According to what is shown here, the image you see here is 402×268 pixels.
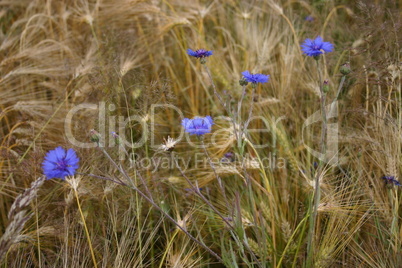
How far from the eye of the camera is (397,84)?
6.06 feet

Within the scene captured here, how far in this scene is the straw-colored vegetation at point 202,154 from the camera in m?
1.51

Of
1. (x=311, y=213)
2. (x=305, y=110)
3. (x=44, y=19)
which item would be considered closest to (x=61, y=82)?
(x=44, y=19)

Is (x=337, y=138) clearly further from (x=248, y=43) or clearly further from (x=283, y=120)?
(x=248, y=43)

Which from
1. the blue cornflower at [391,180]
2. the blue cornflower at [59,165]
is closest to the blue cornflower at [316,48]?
the blue cornflower at [391,180]

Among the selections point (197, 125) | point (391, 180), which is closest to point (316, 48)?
point (197, 125)

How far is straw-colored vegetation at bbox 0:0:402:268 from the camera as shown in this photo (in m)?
1.51

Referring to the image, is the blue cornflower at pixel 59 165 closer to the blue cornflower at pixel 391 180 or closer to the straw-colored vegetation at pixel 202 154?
the straw-colored vegetation at pixel 202 154

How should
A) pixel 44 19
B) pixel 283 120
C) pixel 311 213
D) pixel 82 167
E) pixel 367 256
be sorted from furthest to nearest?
1. pixel 44 19
2. pixel 283 120
3. pixel 82 167
4. pixel 367 256
5. pixel 311 213

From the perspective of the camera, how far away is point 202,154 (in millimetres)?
1977

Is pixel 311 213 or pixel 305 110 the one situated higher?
pixel 305 110

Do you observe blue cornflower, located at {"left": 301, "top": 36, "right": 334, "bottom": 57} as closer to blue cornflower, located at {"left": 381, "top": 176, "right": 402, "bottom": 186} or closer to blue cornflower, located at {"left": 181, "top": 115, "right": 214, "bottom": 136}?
blue cornflower, located at {"left": 181, "top": 115, "right": 214, "bottom": 136}

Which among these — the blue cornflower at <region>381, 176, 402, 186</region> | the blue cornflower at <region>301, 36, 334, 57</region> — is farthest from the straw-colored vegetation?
the blue cornflower at <region>301, 36, 334, 57</region>

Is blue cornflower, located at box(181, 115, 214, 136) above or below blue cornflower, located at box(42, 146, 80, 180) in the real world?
above

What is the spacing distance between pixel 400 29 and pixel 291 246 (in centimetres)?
109
